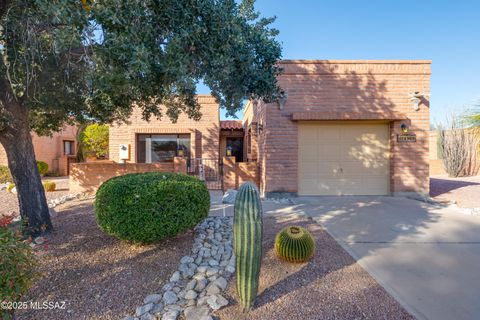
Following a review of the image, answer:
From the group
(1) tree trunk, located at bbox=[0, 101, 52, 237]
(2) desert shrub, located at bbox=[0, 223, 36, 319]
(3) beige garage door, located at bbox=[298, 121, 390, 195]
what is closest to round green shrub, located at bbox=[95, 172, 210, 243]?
(2) desert shrub, located at bbox=[0, 223, 36, 319]

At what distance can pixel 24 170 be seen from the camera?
4.38 metres

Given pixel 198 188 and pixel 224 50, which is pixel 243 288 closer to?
pixel 198 188

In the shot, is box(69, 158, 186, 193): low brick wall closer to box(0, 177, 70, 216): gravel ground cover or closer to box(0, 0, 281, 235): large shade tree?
box(0, 177, 70, 216): gravel ground cover

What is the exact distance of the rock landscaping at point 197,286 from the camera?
8.55 feet

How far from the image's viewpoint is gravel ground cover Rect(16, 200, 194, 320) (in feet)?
8.79

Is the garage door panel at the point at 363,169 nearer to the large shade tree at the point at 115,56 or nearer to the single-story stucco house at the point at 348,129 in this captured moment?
the single-story stucco house at the point at 348,129

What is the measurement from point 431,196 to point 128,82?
1021 centimetres

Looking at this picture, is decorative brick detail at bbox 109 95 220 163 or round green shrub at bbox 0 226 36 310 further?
decorative brick detail at bbox 109 95 220 163

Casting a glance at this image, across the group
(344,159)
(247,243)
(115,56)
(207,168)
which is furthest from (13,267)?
(207,168)

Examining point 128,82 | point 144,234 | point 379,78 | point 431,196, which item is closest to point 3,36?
point 128,82

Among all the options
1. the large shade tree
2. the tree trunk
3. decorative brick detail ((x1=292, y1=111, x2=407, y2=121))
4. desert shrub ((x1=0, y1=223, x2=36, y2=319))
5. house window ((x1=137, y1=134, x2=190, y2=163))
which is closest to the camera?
desert shrub ((x1=0, y1=223, x2=36, y2=319))

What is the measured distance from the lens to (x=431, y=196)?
8734mm

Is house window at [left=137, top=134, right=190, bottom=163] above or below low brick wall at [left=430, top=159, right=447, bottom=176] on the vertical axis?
above

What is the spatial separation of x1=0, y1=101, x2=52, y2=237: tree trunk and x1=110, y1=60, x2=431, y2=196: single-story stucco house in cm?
613
